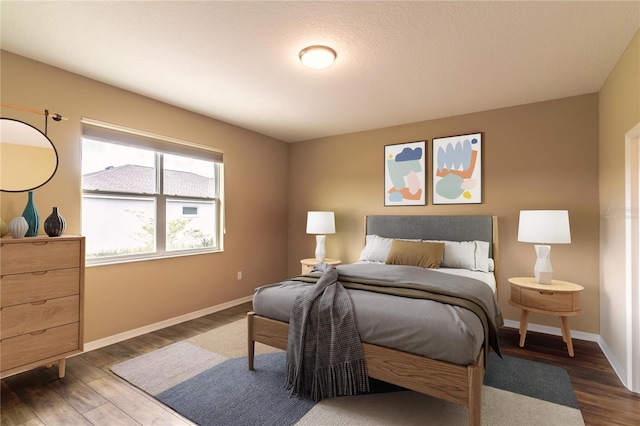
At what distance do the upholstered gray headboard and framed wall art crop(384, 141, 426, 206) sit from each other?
0.85 feet

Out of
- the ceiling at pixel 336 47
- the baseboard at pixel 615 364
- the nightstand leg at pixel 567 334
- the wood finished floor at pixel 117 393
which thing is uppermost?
the ceiling at pixel 336 47

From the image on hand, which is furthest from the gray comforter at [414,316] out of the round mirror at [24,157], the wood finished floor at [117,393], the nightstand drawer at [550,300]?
the round mirror at [24,157]

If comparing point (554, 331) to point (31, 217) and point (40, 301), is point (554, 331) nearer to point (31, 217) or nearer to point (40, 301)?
point (40, 301)

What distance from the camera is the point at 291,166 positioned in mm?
5355

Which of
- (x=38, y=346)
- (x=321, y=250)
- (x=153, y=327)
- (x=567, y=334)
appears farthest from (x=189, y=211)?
(x=567, y=334)

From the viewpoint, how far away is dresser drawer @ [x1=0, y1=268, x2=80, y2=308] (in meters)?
2.10

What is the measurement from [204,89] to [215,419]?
285cm

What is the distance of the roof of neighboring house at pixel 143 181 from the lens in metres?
3.02

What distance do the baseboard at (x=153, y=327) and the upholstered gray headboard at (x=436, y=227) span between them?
2.24 m

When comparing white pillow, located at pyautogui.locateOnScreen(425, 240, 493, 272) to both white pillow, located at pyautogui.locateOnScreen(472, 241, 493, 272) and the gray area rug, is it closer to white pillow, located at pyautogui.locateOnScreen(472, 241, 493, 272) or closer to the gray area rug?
white pillow, located at pyautogui.locateOnScreen(472, 241, 493, 272)

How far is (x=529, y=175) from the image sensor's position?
11.4 feet

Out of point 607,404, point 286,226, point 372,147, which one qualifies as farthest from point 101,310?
point 607,404

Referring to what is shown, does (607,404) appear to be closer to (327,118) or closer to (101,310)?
(327,118)

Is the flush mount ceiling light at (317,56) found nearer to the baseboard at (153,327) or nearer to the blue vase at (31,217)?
the blue vase at (31,217)
